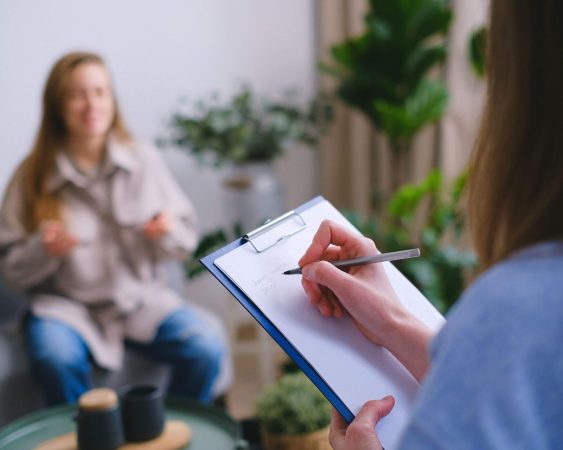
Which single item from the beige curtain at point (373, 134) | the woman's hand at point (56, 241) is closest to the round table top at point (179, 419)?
the woman's hand at point (56, 241)

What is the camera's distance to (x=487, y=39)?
0.53 metres

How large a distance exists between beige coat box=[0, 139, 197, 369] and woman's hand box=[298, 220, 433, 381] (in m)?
1.15

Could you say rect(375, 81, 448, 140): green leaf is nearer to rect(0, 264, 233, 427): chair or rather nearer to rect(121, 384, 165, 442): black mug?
rect(0, 264, 233, 427): chair

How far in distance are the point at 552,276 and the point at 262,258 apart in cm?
47

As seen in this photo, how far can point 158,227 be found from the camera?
6.42ft

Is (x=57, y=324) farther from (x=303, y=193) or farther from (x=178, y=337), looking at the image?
(x=303, y=193)

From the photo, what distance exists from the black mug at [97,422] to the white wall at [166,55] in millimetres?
1018

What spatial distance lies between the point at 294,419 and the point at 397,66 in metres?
1.39

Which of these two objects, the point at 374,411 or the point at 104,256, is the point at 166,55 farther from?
the point at 374,411

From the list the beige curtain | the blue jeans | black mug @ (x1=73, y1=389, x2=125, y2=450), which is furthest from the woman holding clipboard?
the beige curtain

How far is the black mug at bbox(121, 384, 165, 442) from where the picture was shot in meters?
1.35

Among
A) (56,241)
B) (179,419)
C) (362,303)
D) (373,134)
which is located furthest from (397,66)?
(362,303)

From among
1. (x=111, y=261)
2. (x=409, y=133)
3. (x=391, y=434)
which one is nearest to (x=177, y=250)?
(x=111, y=261)

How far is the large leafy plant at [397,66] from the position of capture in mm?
2387
